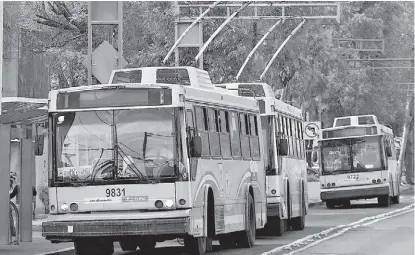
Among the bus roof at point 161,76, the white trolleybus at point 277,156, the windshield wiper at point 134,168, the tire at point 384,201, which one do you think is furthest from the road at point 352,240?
the tire at point 384,201

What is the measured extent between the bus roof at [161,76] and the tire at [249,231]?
267 cm

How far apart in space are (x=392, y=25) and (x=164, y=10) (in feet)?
72.3

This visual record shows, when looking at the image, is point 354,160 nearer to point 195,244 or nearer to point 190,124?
point 195,244

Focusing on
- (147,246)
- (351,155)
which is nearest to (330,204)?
(351,155)

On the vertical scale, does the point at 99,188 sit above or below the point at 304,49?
below

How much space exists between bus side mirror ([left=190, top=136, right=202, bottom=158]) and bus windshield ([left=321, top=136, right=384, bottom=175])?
83.8 ft

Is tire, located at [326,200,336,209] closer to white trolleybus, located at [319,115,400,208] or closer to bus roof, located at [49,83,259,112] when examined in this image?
white trolleybus, located at [319,115,400,208]

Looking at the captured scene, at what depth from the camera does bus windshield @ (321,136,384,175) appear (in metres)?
45.4

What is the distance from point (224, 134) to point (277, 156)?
598cm

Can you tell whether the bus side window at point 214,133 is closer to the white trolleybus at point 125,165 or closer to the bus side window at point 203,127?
the bus side window at point 203,127

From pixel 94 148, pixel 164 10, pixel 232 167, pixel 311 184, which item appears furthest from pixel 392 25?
pixel 94 148

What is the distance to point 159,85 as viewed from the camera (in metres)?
20.1

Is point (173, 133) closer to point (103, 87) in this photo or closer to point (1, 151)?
point (103, 87)

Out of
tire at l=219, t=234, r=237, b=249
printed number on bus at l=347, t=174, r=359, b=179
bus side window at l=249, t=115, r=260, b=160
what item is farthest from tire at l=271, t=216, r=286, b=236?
printed number on bus at l=347, t=174, r=359, b=179
